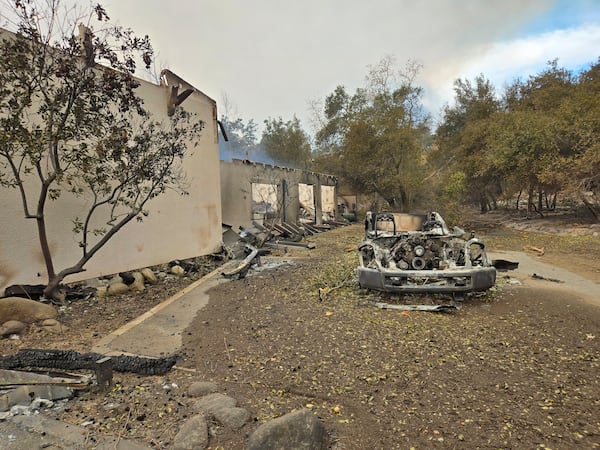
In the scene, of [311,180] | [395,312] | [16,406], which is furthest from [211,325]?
[311,180]

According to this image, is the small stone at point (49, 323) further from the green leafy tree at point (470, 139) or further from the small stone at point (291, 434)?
the green leafy tree at point (470, 139)

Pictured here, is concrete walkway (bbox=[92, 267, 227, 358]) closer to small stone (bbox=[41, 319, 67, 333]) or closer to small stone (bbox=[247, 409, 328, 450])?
small stone (bbox=[41, 319, 67, 333])

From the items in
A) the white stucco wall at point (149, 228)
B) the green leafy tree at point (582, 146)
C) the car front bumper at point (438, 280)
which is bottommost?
the car front bumper at point (438, 280)

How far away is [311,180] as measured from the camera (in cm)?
1903

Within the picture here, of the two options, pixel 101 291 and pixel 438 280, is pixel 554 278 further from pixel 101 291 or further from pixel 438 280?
pixel 101 291

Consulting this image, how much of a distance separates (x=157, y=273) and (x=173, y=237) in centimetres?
102

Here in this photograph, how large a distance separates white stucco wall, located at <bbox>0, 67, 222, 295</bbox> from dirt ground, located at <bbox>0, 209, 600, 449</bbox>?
1.05 m

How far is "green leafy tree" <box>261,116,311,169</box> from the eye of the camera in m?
32.6

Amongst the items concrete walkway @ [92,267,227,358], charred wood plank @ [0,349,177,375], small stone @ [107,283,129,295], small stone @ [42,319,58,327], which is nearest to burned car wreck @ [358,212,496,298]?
concrete walkway @ [92,267,227,358]

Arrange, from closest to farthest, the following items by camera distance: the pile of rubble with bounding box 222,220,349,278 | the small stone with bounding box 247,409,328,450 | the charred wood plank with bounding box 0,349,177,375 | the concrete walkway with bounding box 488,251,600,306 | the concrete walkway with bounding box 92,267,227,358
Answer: the small stone with bounding box 247,409,328,450 < the charred wood plank with bounding box 0,349,177,375 < the concrete walkway with bounding box 92,267,227,358 < the concrete walkway with bounding box 488,251,600,306 < the pile of rubble with bounding box 222,220,349,278

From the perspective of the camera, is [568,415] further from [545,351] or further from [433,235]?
[433,235]

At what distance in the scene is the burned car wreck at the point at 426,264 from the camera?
16.1 ft

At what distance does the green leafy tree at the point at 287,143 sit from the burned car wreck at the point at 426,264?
25712mm

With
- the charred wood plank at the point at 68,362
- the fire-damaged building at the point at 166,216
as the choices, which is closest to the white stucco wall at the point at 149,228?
the fire-damaged building at the point at 166,216
